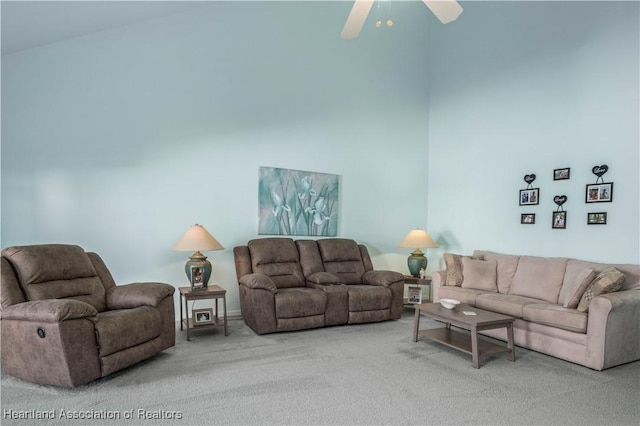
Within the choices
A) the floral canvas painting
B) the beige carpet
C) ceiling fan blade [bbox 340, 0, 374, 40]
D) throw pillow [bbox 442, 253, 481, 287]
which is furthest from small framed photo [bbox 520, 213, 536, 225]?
ceiling fan blade [bbox 340, 0, 374, 40]

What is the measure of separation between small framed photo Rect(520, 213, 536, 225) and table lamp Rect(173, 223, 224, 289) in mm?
3562

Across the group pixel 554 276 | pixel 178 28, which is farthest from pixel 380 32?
pixel 554 276

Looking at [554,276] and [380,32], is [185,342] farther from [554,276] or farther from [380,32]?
[380,32]

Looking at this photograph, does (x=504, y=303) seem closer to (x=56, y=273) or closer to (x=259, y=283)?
(x=259, y=283)

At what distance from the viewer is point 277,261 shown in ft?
15.6

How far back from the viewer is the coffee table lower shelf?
3.33 m

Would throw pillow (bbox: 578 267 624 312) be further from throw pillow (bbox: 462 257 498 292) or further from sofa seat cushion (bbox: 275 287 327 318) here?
sofa seat cushion (bbox: 275 287 327 318)

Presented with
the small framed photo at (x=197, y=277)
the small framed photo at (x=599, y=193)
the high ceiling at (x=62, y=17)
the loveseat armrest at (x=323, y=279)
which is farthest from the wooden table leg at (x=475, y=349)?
the high ceiling at (x=62, y=17)

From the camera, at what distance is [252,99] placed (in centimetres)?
499

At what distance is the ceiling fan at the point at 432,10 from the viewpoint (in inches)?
108

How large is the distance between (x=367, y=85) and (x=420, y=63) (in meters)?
1.06

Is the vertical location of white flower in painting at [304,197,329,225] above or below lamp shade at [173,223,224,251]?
above

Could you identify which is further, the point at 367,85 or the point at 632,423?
the point at 367,85

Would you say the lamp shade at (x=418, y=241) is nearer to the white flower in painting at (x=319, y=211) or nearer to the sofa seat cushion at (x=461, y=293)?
the sofa seat cushion at (x=461, y=293)
